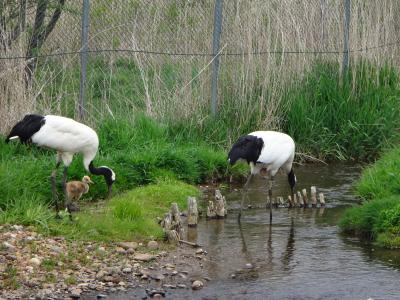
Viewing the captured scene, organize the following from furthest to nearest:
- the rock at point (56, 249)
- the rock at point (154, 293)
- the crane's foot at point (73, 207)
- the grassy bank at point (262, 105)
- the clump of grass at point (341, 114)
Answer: the clump of grass at point (341, 114)
the grassy bank at point (262, 105)
the crane's foot at point (73, 207)
the rock at point (56, 249)
the rock at point (154, 293)

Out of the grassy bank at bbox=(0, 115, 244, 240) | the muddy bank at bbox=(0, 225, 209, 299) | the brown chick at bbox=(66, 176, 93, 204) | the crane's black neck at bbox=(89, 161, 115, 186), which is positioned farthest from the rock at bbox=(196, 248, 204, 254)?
the crane's black neck at bbox=(89, 161, 115, 186)

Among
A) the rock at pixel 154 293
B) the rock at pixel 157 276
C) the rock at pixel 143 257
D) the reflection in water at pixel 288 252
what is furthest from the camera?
the reflection in water at pixel 288 252

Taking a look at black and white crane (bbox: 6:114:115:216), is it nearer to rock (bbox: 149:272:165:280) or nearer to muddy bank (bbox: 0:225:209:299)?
muddy bank (bbox: 0:225:209:299)

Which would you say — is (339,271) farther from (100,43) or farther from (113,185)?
(100,43)

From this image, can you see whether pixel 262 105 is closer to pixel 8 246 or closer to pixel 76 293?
pixel 8 246

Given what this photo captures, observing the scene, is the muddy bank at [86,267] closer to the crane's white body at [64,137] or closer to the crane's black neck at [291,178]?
the crane's white body at [64,137]

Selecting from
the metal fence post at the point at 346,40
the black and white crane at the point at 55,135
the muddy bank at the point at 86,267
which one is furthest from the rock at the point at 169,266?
the metal fence post at the point at 346,40

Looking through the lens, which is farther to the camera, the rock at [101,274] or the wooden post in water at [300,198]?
the wooden post in water at [300,198]

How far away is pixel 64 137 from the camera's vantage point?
959 centimetres

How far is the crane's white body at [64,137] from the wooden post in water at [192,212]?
1.29 m

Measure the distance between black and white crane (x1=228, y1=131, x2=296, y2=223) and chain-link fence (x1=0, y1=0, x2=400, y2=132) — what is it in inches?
97.0

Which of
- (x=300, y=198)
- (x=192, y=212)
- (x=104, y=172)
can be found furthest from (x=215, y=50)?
(x=192, y=212)

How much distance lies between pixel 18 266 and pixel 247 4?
690 centimetres

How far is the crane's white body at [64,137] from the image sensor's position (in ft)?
31.3
